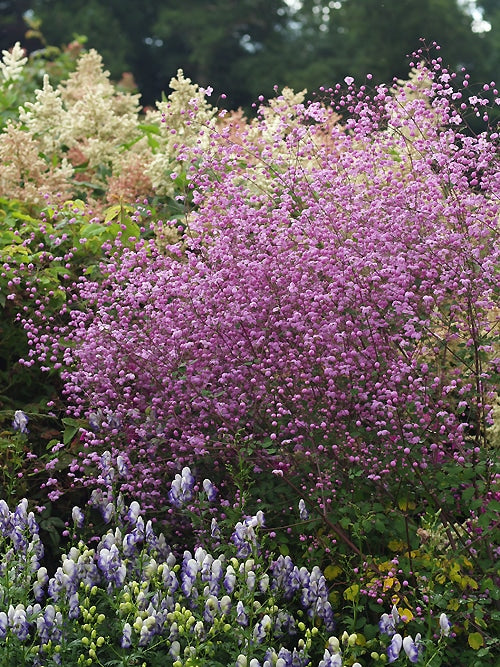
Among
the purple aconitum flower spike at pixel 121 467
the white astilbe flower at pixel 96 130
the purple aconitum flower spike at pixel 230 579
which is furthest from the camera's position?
the white astilbe flower at pixel 96 130

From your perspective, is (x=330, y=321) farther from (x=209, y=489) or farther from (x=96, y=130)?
(x=96, y=130)

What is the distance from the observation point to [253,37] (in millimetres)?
28531

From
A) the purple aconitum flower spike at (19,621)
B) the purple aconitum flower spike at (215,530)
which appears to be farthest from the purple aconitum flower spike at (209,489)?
the purple aconitum flower spike at (19,621)

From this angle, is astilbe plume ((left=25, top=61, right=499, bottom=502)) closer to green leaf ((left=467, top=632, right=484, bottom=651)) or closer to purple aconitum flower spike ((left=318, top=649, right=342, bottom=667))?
green leaf ((left=467, top=632, right=484, bottom=651))

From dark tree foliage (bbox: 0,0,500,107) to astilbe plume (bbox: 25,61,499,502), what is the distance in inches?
796

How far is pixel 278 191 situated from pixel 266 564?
5.88 feet

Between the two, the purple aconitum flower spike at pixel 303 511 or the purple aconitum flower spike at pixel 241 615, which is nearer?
the purple aconitum flower spike at pixel 241 615

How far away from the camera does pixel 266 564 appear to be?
429cm

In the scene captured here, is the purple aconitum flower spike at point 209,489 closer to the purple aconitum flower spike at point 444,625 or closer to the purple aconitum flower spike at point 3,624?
the purple aconitum flower spike at point 3,624

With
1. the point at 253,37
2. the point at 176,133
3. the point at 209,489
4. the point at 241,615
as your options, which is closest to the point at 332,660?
the point at 241,615

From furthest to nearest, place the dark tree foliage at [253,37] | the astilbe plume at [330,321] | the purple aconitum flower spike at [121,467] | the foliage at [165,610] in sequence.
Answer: the dark tree foliage at [253,37] → the purple aconitum flower spike at [121,467] → the astilbe plume at [330,321] → the foliage at [165,610]

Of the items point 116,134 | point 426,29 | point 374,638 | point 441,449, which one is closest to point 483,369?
point 441,449

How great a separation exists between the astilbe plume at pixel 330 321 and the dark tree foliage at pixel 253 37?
2023 centimetres

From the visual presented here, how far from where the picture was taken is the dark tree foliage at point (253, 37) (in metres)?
25.7
